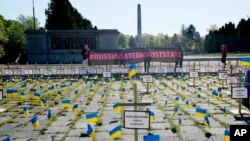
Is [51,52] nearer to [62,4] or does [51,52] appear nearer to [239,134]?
[62,4]

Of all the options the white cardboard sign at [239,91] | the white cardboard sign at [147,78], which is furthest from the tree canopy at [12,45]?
the white cardboard sign at [239,91]

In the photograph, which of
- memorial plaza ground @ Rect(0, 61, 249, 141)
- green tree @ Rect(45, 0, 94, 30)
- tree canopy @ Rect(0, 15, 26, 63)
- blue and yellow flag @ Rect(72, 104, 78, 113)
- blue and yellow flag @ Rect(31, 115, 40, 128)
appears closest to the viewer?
memorial plaza ground @ Rect(0, 61, 249, 141)

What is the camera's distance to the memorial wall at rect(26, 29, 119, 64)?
33.1m

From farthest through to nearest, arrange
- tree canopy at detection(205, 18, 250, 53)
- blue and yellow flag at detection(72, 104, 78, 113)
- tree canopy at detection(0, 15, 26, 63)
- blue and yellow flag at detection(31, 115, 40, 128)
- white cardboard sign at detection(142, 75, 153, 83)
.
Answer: tree canopy at detection(205, 18, 250, 53) → tree canopy at detection(0, 15, 26, 63) → white cardboard sign at detection(142, 75, 153, 83) → blue and yellow flag at detection(72, 104, 78, 113) → blue and yellow flag at detection(31, 115, 40, 128)

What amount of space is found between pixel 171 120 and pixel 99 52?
1325cm

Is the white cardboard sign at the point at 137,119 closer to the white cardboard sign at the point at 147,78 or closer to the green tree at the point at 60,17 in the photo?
the white cardboard sign at the point at 147,78

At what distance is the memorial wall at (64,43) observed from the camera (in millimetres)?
33062

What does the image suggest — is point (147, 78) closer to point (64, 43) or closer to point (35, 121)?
point (35, 121)

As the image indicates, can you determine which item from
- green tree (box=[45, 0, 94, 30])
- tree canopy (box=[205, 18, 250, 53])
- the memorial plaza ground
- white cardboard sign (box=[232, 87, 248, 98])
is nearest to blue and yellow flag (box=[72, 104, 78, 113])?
the memorial plaza ground

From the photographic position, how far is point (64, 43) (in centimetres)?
3344

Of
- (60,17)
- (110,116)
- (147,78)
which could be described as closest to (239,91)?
(110,116)

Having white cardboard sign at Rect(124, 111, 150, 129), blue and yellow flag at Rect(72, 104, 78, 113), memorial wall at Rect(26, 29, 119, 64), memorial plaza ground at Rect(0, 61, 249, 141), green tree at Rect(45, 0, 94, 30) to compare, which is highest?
green tree at Rect(45, 0, 94, 30)

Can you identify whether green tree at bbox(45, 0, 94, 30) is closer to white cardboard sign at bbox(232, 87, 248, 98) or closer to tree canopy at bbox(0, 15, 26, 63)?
tree canopy at bbox(0, 15, 26, 63)

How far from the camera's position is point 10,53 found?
4194cm
